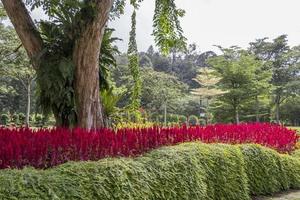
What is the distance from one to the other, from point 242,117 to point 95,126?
25773 millimetres

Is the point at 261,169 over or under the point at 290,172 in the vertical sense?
over

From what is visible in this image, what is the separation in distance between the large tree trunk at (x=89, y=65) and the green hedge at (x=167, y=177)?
1752 mm

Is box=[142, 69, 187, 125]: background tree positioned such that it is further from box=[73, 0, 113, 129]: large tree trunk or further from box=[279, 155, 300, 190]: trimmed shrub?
box=[73, 0, 113, 129]: large tree trunk

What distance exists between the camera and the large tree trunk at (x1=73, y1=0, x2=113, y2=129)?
554 centimetres

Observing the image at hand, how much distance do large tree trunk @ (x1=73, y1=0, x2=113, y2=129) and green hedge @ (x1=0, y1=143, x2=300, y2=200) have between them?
1.75 m

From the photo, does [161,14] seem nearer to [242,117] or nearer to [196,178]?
[196,178]

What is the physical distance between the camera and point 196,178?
414cm

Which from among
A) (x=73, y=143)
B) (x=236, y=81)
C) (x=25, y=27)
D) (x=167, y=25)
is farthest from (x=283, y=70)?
(x=73, y=143)

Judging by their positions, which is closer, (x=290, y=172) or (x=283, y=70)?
(x=290, y=172)

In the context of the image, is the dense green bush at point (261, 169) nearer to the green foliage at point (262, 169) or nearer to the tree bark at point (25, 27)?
the green foliage at point (262, 169)

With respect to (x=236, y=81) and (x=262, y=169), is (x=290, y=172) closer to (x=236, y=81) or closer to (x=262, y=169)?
(x=262, y=169)

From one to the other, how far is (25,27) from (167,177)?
3243mm

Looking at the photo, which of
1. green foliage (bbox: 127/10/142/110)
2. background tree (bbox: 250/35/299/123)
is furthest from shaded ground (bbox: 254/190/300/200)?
background tree (bbox: 250/35/299/123)

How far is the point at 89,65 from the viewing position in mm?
5594
